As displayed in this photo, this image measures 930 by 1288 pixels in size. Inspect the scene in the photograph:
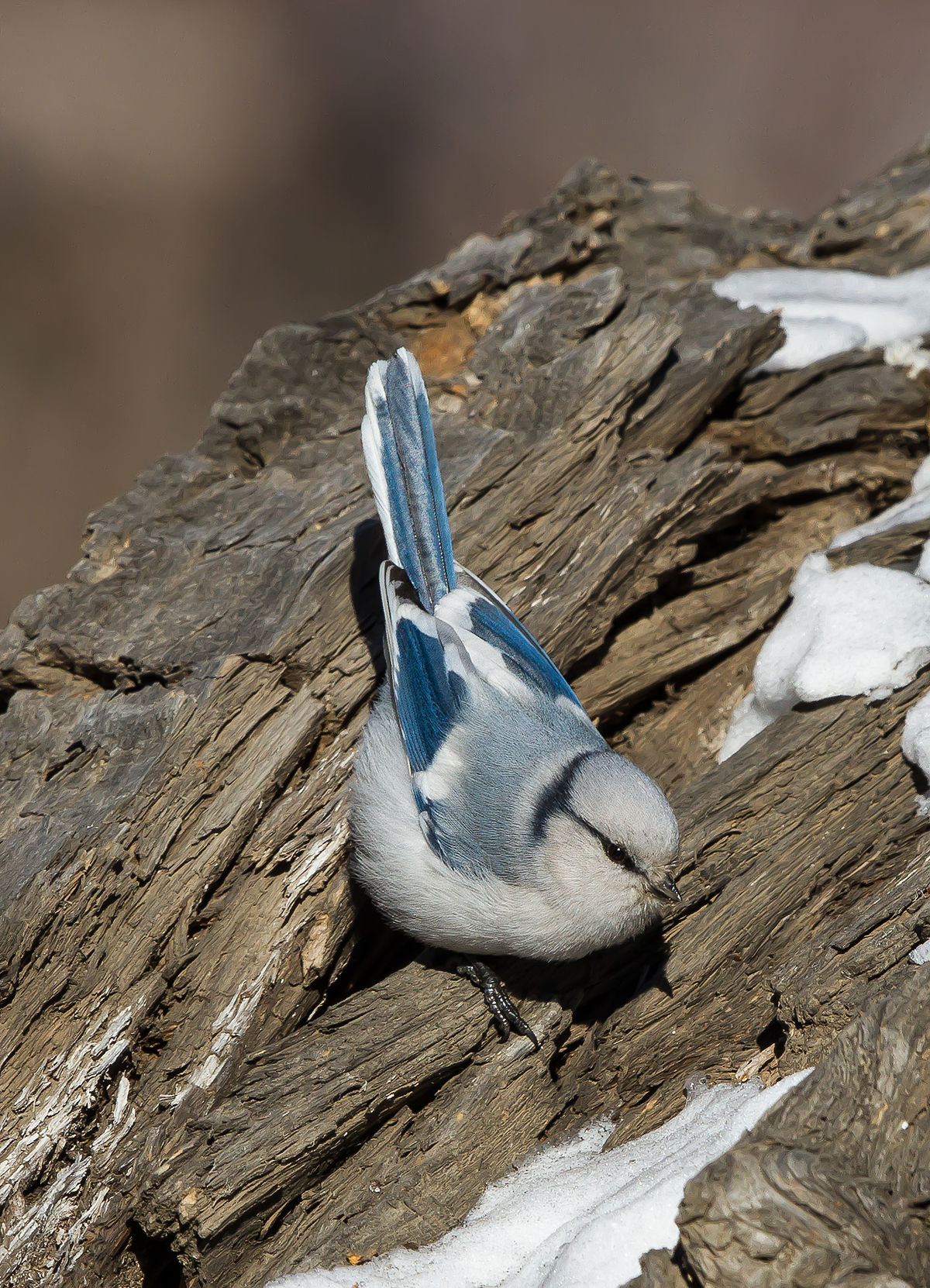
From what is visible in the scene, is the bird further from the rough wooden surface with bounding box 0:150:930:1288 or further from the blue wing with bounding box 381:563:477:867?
the rough wooden surface with bounding box 0:150:930:1288

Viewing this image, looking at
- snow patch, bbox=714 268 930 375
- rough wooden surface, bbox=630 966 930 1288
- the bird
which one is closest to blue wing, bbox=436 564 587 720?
the bird

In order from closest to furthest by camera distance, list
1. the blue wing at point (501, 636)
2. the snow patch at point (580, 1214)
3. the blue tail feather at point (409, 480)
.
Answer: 1. the snow patch at point (580, 1214)
2. the blue wing at point (501, 636)
3. the blue tail feather at point (409, 480)

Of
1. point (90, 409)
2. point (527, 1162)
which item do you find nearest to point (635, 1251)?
point (527, 1162)

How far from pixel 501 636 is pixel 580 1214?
1828mm

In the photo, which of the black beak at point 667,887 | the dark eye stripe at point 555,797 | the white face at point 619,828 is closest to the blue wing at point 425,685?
the dark eye stripe at point 555,797

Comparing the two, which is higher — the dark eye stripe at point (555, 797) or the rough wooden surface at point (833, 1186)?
the dark eye stripe at point (555, 797)

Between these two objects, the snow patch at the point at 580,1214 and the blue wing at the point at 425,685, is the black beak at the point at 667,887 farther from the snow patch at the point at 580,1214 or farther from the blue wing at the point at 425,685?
the blue wing at the point at 425,685

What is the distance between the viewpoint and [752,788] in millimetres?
3572

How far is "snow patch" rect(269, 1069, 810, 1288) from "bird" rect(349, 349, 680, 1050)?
418 mm

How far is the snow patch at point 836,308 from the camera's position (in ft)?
16.7

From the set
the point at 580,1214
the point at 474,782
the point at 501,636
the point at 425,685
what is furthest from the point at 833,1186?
the point at 501,636

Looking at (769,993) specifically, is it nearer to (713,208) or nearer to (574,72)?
(713,208)

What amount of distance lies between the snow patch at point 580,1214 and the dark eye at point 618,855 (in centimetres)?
70

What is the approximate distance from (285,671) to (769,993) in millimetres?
1945
